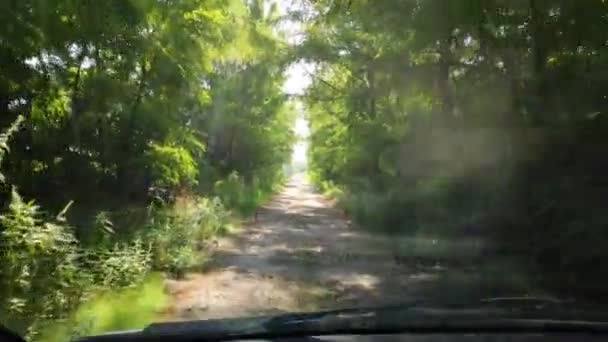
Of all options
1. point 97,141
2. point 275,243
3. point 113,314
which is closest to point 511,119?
point 113,314

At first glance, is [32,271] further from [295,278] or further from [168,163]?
[168,163]

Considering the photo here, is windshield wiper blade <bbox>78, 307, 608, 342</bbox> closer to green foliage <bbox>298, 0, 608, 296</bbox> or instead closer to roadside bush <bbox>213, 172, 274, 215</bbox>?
green foliage <bbox>298, 0, 608, 296</bbox>

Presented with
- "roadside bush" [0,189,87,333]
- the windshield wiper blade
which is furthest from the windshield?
the windshield wiper blade

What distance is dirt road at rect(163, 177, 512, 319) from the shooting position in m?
8.39

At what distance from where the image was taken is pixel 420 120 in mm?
12672

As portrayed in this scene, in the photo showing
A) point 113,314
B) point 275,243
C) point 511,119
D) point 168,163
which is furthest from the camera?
point 275,243

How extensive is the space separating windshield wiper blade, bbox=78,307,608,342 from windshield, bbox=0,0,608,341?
33.2 inches

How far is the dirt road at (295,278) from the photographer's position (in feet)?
27.5

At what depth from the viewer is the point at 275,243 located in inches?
608

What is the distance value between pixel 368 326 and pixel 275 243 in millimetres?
12507

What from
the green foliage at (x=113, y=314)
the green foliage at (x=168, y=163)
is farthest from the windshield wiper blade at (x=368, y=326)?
the green foliage at (x=168, y=163)

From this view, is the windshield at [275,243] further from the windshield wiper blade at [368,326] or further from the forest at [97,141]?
the windshield wiper blade at [368,326]

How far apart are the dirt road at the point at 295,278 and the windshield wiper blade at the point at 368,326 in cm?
411

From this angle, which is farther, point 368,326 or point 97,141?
point 97,141
